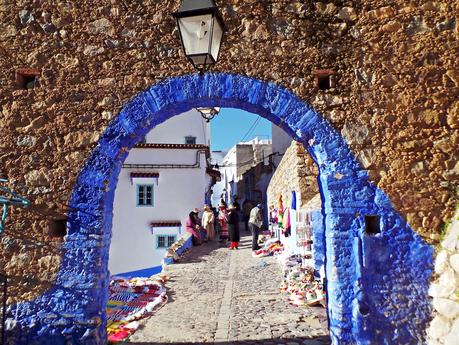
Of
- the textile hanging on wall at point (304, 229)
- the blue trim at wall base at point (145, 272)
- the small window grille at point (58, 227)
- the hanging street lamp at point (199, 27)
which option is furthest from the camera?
the blue trim at wall base at point (145, 272)

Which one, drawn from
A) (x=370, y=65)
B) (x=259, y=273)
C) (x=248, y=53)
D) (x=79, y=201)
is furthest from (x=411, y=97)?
(x=259, y=273)

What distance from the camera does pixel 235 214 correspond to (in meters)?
12.7

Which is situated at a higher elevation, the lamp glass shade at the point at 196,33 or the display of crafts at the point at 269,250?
the lamp glass shade at the point at 196,33

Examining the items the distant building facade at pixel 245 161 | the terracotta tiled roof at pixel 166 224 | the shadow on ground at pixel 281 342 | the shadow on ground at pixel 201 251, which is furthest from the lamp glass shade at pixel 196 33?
the distant building facade at pixel 245 161

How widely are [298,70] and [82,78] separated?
89.5 inches

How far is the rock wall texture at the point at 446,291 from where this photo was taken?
144 inches

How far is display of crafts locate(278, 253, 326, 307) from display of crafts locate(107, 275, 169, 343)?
2.14m

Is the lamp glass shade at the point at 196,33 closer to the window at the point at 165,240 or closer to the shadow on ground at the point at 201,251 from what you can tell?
the shadow on ground at the point at 201,251

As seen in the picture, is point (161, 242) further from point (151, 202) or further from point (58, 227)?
point (58, 227)

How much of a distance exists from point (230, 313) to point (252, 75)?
136 inches

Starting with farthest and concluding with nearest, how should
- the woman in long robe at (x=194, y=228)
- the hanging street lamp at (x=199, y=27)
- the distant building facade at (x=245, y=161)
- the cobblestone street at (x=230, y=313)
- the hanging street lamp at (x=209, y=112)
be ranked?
the distant building facade at (x=245, y=161) < the woman in long robe at (x=194, y=228) < the hanging street lamp at (x=209, y=112) < the cobblestone street at (x=230, y=313) < the hanging street lamp at (x=199, y=27)

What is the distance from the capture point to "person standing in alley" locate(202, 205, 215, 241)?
14.7 meters

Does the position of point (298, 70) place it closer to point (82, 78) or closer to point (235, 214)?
point (82, 78)

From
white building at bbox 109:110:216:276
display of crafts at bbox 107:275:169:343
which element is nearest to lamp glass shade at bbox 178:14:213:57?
display of crafts at bbox 107:275:169:343
